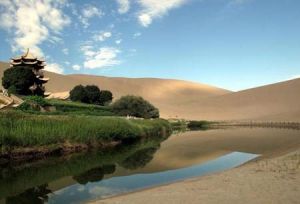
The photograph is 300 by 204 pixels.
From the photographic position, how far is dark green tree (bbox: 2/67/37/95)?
197ft

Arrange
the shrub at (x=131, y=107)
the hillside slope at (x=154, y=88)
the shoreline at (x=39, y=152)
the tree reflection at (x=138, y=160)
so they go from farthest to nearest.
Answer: the hillside slope at (x=154, y=88) < the shrub at (x=131, y=107) < the tree reflection at (x=138, y=160) < the shoreline at (x=39, y=152)

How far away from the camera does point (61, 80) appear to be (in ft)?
520

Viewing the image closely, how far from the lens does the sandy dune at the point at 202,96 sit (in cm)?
12306

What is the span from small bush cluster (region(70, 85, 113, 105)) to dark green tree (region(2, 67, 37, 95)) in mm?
12686

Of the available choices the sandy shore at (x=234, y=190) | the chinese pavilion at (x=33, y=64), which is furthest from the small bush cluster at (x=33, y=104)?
the sandy shore at (x=234, y=190)

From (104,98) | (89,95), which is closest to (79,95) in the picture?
(89,95)

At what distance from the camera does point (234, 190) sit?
493 inches

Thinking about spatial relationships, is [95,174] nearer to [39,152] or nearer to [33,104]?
[39,152]

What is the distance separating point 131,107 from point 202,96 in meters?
105

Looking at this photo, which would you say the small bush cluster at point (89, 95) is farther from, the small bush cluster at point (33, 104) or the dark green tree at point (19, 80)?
the small bush cluster at point (33, 104)

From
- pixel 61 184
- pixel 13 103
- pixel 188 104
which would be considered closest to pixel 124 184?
Result: pixel 61 184

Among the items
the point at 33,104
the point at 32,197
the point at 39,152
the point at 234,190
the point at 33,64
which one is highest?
the point at 33,64

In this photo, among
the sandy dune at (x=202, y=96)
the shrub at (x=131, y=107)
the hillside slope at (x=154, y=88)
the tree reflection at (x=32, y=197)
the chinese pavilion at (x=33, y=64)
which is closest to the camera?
the tree reflection at (x=32, y=197)

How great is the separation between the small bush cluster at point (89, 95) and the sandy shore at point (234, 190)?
197 ft
